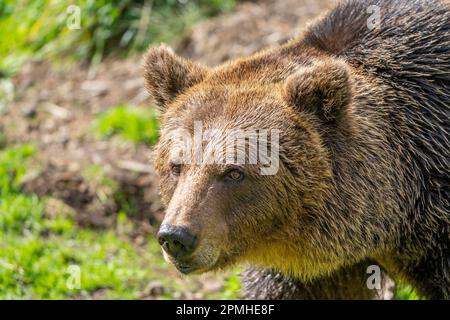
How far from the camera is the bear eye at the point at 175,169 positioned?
5600 mm

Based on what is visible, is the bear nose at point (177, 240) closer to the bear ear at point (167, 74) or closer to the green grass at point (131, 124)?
the bear ear at point (167, 74)

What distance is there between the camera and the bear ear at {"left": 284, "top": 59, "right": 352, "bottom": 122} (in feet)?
18.2

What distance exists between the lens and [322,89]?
5.62 metres

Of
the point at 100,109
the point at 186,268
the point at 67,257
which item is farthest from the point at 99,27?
the point at 186,268

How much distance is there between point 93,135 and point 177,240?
576 cm

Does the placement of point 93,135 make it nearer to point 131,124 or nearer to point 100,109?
point 131,124

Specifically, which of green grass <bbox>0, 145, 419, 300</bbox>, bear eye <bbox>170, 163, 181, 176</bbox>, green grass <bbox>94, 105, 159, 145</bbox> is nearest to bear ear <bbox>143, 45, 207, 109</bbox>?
bear eye <bbox>170, 163, 181, 176</bbox>

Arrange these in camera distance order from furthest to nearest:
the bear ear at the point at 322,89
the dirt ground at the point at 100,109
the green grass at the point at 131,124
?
the green grass at the point at 131,124 → the dirt ground at the point at 100,109 → the bear ear at the point at 322,89

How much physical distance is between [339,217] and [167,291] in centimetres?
276

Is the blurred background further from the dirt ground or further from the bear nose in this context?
the bear nose

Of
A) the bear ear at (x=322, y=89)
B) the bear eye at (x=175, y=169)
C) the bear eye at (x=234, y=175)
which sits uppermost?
the bear ear at (x=322, y=89)

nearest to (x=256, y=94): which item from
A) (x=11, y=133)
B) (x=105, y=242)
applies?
(x=105, y=242)

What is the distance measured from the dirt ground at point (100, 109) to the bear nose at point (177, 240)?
4.19 m

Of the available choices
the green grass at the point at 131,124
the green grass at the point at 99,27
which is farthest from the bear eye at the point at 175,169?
the green grass at the point at 99,27
